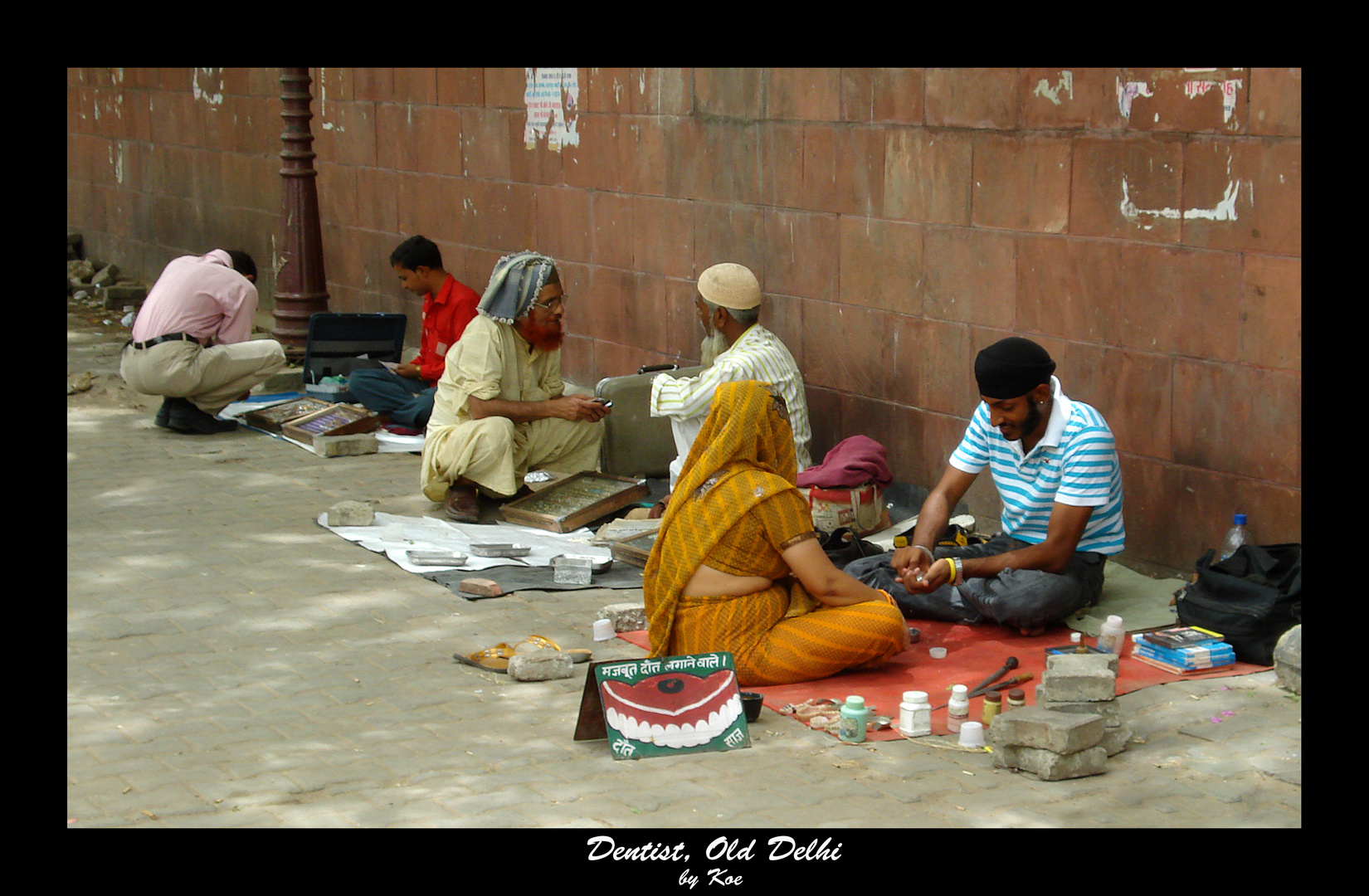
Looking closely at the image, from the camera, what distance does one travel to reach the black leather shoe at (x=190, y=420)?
33.4ft

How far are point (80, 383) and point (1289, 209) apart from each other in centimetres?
877

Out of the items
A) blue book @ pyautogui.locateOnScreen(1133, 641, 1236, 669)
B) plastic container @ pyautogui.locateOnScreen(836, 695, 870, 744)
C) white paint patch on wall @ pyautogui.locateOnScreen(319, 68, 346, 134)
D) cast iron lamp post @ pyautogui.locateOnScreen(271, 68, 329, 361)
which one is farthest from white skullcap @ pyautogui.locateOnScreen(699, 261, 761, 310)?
white paint patch on wall @ pyautogui.locateOnScreen(319, 68, 346, 134)

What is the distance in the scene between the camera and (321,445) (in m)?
9.58

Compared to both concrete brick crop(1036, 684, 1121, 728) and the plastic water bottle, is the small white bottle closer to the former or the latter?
concrete brick crop(1036, 684, 1121, 728)

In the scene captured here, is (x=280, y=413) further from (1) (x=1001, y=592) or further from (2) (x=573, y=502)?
(1) (x=1001, y=592)

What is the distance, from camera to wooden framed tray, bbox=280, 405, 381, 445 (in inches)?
386

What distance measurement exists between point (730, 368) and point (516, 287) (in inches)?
53.2

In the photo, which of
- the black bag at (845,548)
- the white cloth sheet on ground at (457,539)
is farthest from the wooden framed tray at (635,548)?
the black bag at (845,548)

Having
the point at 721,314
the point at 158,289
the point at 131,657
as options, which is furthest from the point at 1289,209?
the point at 158,289

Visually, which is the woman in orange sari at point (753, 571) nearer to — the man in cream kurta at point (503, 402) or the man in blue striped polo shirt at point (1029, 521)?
the man in blue striped polo shirt at point (1029, 521)

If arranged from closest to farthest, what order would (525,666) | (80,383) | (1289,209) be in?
1. (525,666)
2. (1289,209)
3. (80,383)

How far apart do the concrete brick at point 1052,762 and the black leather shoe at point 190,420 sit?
6895mm

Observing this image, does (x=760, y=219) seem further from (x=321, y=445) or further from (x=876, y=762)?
(x=876, y=762)

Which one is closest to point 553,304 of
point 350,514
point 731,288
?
point 731,288
